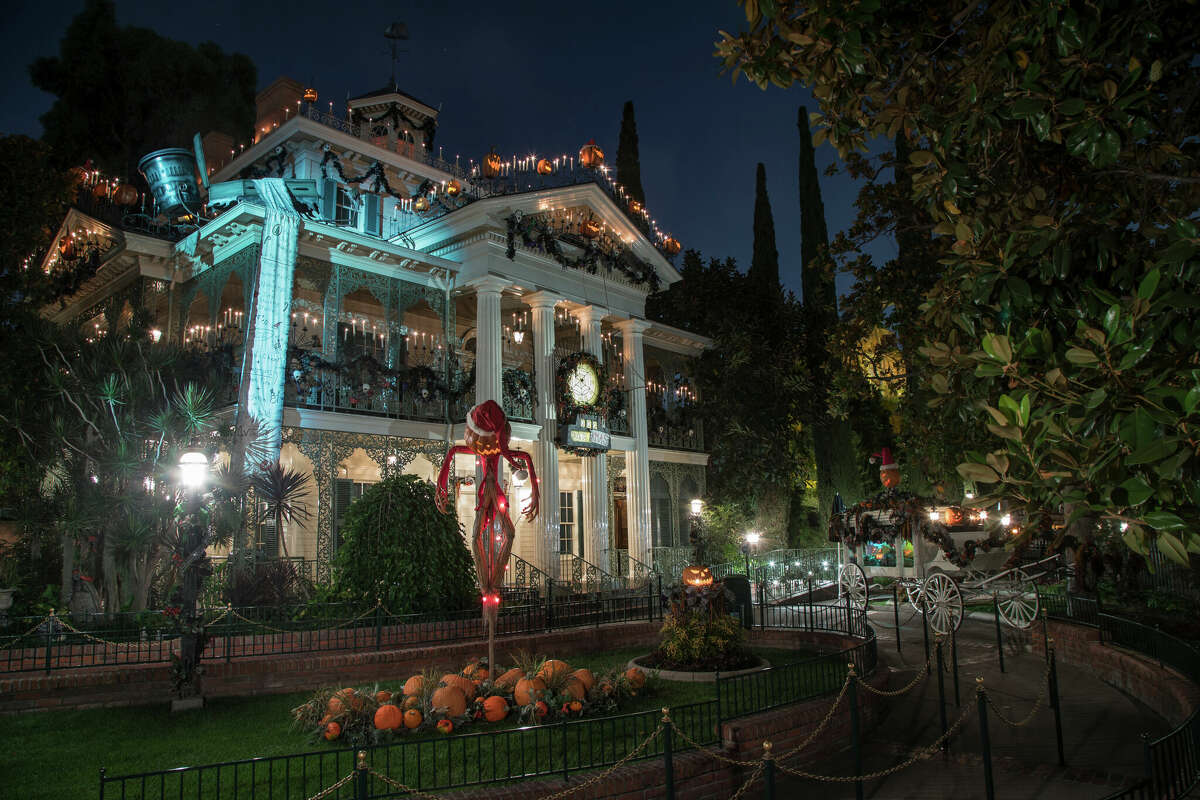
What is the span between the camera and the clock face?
75.4 ft

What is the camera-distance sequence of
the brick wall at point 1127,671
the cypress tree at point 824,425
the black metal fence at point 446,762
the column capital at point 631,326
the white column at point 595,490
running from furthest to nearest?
the cypress tree at point 824,425, the column capital at point 631,326, the white column at point 595,490, the brick wall at point 1127,671, the black metal fence at point 446,762

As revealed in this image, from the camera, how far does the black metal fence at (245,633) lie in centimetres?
1143

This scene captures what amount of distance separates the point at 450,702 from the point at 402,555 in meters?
6.19

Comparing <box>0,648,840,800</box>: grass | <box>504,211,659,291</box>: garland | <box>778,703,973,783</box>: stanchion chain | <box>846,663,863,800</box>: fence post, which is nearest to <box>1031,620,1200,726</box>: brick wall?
<box>778,703,973,783</box>: stanchion chain

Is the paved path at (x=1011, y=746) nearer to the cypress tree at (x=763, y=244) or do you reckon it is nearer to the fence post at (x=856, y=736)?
the fence post at (x=856, y=736)

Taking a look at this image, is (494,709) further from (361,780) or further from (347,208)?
(347,208)

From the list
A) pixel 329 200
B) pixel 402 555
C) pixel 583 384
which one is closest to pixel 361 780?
pixel 402 555

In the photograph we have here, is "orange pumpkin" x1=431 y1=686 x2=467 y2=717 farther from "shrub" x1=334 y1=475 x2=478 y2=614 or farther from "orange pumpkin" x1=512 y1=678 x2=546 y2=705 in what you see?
"shrub" x1=334 y1=475 x2=478 y2=614

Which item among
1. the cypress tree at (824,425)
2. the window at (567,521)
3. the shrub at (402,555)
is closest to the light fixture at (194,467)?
the shrub at (402,555)

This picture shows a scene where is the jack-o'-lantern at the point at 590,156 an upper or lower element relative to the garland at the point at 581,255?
upper

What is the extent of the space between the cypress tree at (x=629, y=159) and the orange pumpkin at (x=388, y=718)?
114 ft

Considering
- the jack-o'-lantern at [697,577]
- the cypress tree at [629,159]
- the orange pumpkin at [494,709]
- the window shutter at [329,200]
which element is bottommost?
the orange pumpkin at [494,709]

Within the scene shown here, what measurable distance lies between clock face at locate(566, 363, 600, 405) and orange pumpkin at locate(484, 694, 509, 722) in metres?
13.7

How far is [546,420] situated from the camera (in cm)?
2308
